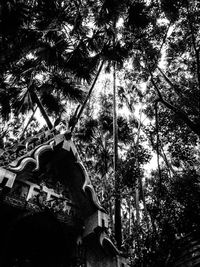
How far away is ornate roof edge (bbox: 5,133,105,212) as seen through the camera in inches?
222

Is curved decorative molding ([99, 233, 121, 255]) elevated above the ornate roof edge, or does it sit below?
below

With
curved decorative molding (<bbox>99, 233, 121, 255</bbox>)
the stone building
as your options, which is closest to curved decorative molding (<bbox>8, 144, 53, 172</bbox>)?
the stone building

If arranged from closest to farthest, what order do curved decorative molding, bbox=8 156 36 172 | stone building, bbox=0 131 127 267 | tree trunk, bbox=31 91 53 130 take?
curved decorative molding, bbox=8 156 36 172
stone building, bbox=0 131 127 267
tree trunk, bbox=31 91 53 130

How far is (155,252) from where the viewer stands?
758 cm

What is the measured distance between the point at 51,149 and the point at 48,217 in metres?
1.80

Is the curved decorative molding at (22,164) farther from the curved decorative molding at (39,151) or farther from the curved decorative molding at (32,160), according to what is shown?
the curved decorative molding at (39,151)

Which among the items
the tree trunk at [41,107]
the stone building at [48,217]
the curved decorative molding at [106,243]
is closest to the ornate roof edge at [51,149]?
the stone building at [48,217]

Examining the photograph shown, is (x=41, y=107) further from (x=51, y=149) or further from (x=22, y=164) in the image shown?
(x=22, y=164)

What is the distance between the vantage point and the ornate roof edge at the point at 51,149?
5646mm

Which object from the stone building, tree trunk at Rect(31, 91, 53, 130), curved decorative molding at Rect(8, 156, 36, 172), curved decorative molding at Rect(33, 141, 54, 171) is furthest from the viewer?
tree trunk at Rect(31, 91, 53, 130)

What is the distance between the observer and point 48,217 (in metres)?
5.89

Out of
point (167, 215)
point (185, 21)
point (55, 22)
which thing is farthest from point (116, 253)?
point (185, 21)

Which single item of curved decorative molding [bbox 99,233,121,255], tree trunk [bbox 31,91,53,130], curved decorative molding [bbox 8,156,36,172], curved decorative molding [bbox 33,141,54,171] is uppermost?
tree trunk [bbox 31,91,53,130]

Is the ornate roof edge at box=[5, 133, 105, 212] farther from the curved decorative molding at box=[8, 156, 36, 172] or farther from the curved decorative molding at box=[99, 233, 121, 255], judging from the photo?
the curved decorative molding at box=[99, 233, 121, 255]
